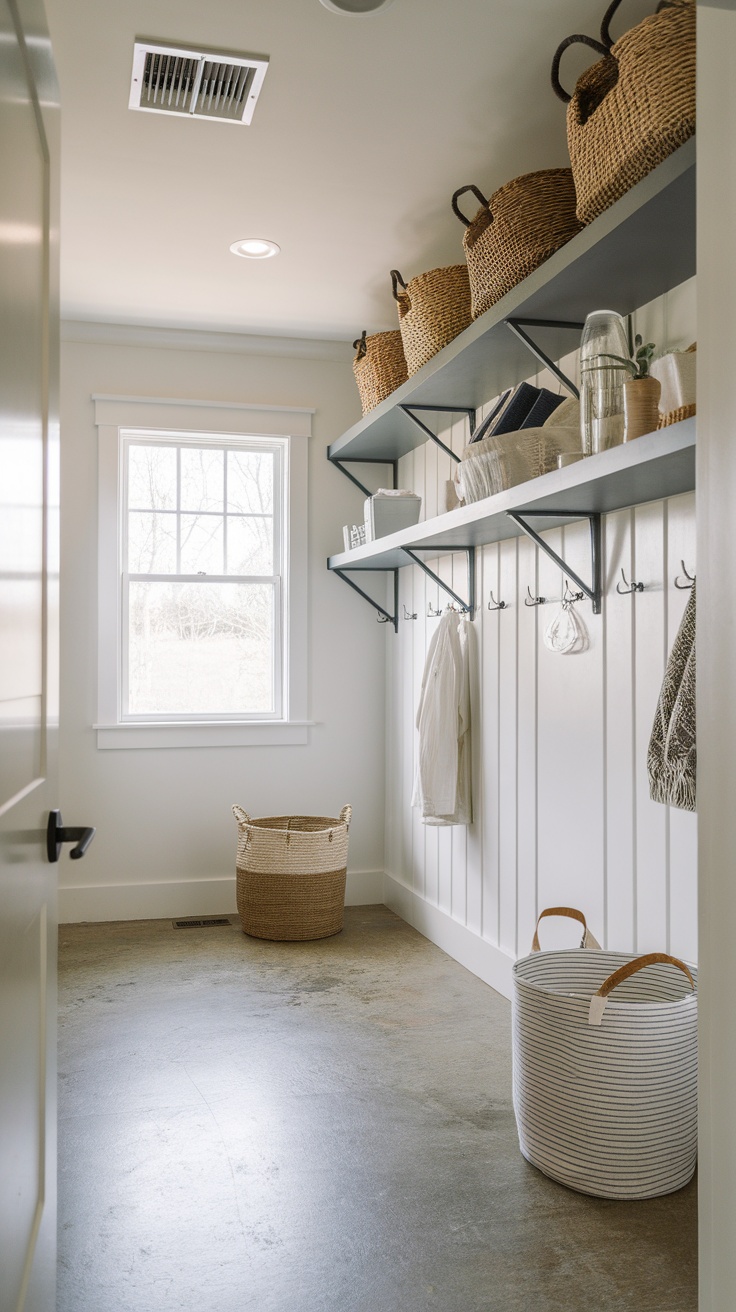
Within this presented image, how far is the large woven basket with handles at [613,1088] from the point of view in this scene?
6.39 ft

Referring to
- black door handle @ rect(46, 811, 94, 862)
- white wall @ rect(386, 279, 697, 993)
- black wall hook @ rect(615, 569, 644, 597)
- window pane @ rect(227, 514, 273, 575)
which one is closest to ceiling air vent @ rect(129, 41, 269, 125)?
white wall @ rect(386, 279, 697, 993)

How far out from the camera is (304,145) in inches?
104

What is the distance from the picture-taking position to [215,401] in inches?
170

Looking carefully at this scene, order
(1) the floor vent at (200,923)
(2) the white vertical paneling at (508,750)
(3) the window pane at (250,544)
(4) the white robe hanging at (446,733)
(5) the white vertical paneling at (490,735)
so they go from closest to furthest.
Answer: (2) the white vertical paneling at (508,750) < (5) the white vertical paneling at (490,735) < (4) the white robe hanging at (446,733) < (1) the floor vent at (200,923) < (3) the window pane at (250,544)

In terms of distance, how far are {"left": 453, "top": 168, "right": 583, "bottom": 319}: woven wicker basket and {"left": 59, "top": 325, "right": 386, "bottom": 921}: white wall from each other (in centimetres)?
195

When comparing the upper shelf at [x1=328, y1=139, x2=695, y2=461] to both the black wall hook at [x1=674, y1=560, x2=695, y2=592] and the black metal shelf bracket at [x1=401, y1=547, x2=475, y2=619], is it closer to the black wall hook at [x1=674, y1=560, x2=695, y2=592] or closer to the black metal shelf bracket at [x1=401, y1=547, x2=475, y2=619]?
the black metal shelf bracket at [x1=401, y1=547, x2=475, y2=619]

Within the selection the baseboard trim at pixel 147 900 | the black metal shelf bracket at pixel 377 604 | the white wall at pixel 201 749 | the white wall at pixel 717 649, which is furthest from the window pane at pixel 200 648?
the white wall at pixel 717 649

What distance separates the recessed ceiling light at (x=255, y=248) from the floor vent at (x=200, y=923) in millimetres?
2605

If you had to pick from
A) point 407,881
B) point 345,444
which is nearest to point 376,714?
point 407,881

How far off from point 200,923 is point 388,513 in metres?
1.87

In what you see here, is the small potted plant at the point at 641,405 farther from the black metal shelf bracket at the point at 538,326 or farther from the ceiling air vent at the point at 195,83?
the ceiling air vent at the point at 195,83

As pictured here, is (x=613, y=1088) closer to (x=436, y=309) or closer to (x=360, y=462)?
(x=436, y=309)

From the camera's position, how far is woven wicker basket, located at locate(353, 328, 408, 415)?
3.62m

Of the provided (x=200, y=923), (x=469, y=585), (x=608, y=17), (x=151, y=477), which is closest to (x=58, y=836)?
(x=608, y=17)
